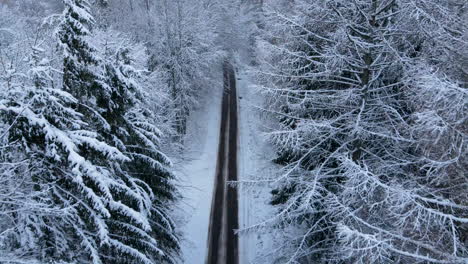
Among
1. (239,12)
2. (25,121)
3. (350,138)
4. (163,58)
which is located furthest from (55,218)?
(239,12)

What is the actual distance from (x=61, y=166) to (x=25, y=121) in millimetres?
1146

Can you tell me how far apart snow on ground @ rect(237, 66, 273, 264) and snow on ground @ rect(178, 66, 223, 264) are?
82.4 inches

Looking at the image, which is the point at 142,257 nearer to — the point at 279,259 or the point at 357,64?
the point at 279,259

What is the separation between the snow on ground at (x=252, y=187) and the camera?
10.9 meters

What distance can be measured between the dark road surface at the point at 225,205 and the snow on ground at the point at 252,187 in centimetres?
42

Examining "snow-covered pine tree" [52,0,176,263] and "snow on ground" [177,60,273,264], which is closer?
"snow-covered pine tree" [52,0,176,263]

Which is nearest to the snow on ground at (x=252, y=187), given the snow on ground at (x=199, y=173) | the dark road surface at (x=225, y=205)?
the dark road surface at (x=225, y=205)

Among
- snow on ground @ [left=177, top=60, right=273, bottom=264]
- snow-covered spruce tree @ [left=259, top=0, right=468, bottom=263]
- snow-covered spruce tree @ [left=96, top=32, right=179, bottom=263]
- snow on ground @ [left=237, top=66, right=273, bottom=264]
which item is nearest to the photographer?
snow-covered spruce tree @ [left=259, top=0, right=468, bottom=263]

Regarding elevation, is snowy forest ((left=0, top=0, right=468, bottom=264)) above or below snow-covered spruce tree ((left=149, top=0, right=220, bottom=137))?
below

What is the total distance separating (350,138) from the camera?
8672mm

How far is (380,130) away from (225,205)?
1259cm

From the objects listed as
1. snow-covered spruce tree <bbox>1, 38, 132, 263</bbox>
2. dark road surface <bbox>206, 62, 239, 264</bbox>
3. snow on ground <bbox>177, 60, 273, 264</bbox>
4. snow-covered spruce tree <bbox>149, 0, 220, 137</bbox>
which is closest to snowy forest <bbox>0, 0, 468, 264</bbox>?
snow-covered spruce tree <bbox>1, 38, 132, 263</bbox>

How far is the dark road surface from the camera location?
15797 mm

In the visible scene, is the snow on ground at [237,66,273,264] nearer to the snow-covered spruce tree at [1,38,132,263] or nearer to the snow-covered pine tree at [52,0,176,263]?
the snow-covered pine tree at [52,0,176,263]
